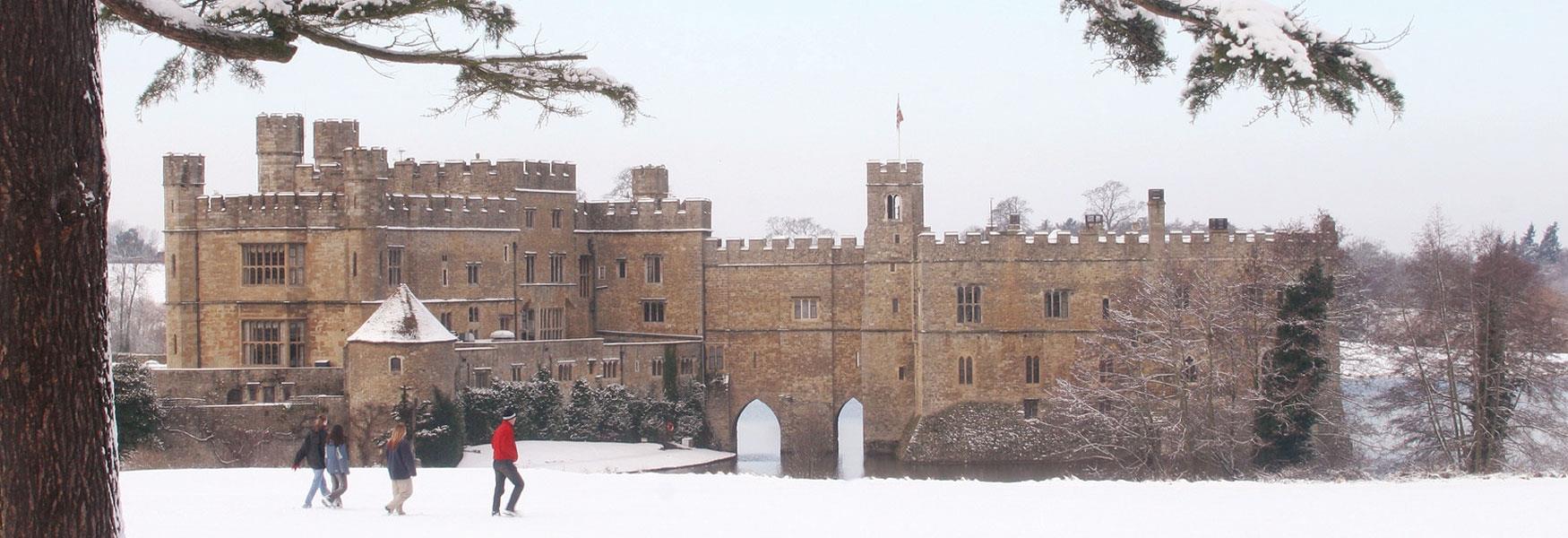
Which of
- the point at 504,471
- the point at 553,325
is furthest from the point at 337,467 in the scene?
the point at 553,325

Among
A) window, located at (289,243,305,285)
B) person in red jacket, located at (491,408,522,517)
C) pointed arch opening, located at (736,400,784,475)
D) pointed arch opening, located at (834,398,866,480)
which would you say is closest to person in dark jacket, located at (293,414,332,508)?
person in red jacket, located at (491,408,522,517)

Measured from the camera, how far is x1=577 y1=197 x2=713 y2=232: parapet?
4441 centimetres

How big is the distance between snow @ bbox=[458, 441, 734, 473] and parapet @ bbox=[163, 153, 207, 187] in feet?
31.1

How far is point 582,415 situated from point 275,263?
25.6ft

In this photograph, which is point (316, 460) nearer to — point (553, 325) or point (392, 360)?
point (392, 360)

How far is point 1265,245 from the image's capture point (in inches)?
1576

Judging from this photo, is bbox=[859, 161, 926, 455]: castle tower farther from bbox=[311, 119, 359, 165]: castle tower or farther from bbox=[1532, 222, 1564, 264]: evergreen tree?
bbox=[1532, 222, 1564, 264]: evergreen tree

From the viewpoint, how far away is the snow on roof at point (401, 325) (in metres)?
34.2

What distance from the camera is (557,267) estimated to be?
144 feet

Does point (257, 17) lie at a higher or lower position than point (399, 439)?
higher

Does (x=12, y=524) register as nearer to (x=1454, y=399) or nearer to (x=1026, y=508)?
(x=1026, y=508)

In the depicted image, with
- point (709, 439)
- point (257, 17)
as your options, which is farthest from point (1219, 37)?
point (709, 439)

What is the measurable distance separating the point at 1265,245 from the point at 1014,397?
279 inches

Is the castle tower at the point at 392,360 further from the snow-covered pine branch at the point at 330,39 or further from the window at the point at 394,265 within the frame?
the snow-covered pine branch at the point at 330,39
